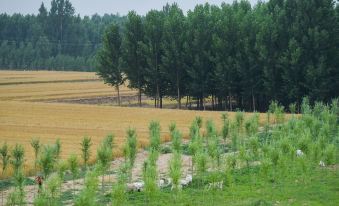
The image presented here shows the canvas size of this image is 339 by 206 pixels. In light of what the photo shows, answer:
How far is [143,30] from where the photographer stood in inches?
2702

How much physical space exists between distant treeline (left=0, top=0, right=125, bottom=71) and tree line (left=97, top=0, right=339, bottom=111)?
75.9m

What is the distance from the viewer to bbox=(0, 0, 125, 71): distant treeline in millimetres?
143750

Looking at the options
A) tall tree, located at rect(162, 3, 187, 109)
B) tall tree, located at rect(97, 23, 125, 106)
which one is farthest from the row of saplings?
tall tree, located at rect(97, 23, 125, 106)

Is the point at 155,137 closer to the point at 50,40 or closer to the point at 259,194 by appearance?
the point at 259,194

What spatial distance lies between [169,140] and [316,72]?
70.1ft

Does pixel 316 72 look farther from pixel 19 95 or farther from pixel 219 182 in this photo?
pixel 19 95

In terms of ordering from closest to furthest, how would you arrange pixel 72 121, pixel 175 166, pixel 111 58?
pixel 175 166 → pixel 72 121 → pixel 111 58

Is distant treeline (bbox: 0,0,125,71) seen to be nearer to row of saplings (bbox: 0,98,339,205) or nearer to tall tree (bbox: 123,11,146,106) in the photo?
tall tree (bbox: 123,11,146,106)

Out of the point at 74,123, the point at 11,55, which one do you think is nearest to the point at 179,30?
the point at 74,123

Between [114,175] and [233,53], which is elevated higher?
[233,53]

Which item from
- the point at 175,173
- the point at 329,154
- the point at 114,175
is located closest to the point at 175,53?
the point at 114,175

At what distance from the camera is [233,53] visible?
6119cm

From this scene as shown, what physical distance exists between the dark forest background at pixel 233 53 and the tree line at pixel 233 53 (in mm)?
97

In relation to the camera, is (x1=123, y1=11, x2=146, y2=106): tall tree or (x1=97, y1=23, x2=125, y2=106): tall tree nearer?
(x1=123, y1=11, x2=146, y2=106): tall tree
